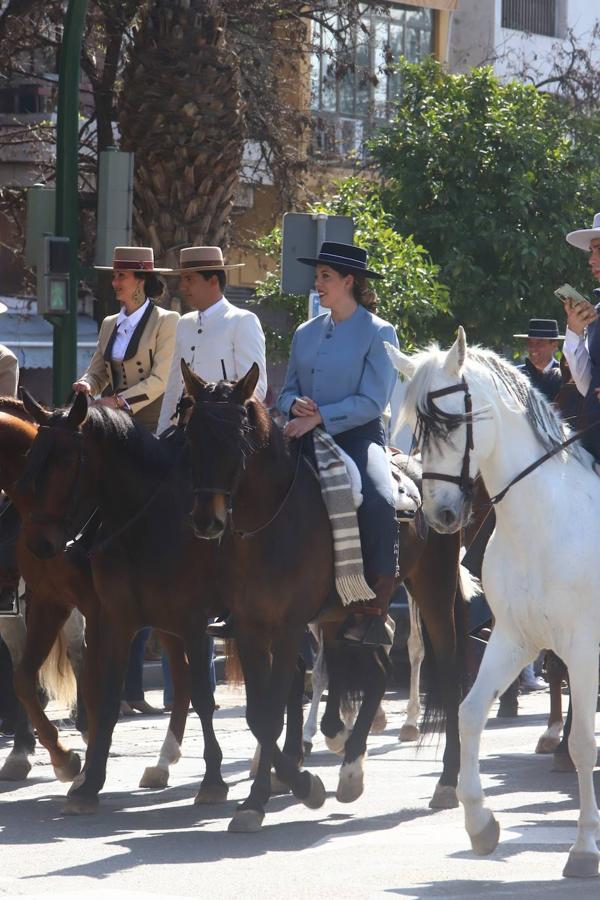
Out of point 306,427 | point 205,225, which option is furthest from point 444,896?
point 205,225

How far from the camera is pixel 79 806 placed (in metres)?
8.23

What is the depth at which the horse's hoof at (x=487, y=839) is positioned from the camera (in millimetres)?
7020

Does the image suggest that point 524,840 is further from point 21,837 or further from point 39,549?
point 39,549

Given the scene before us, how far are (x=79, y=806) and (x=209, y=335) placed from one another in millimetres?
2874

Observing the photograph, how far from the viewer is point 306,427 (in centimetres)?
860

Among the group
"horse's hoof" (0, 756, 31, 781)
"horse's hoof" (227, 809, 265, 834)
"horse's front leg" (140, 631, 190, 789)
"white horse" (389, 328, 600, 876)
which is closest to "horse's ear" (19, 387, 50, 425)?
"horse's front leg" (140, 631, 190, 789)

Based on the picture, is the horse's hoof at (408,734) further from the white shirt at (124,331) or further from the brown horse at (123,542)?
the white shirt at (124,331)

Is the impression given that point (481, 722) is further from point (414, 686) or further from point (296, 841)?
point (414, 686)

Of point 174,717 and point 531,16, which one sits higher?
point 531,16

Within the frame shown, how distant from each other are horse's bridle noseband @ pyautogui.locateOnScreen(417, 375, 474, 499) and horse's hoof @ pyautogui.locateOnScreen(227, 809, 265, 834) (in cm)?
176

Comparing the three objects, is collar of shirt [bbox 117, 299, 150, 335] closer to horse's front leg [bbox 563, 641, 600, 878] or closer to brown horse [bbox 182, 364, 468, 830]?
brown horse [bbox 182, 364, 468, 830]

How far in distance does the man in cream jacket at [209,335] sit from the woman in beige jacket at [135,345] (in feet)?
1.16

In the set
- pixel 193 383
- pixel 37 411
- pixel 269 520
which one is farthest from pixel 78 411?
pixel 269 520

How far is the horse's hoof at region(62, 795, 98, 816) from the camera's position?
823 cm
